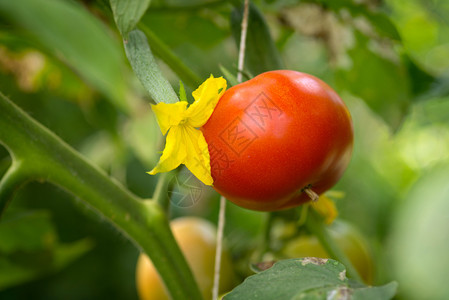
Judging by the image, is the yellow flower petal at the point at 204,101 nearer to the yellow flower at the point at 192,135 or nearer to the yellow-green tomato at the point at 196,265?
the yellow flower at the point at 192,135

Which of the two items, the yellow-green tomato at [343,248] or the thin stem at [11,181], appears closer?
the thin stem at [11,181]

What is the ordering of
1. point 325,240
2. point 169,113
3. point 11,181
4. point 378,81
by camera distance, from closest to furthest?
point 169,113
point 11,181
point 325,240
point 378,81

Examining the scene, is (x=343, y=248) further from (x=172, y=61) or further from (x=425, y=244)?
(x=172, y=61)

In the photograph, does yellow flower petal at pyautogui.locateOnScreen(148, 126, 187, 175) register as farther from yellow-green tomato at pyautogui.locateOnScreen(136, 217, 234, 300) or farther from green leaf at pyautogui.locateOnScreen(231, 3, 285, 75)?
yellow-green tomato at pyautogui.locateOnScreen(136, 217, 234, 300)

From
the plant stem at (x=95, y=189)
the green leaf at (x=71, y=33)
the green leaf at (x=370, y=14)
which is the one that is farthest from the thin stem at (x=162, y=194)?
the green leaf at (x=370, y=14)

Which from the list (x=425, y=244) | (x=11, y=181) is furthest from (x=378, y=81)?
(x=11, y=181)

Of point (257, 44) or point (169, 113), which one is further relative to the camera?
point (257, 44)

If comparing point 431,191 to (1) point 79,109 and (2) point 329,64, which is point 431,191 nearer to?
(2) point 329,64

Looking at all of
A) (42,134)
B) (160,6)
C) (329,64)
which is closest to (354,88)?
(329,64)
